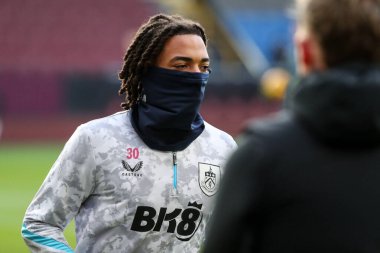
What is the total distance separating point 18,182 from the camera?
17281mm

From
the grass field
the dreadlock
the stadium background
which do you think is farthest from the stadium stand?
the dreadlock

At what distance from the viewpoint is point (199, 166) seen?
12.9 ft

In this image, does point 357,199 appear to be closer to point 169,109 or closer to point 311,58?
point 311,58

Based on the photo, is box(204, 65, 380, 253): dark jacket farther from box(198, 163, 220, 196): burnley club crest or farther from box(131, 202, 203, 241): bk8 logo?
box(198, 163, 220, 196): burnley club crest

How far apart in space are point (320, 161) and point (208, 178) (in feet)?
5.63

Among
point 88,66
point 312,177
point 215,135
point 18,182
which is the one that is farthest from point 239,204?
point 88,66

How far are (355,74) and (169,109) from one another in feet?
5.64

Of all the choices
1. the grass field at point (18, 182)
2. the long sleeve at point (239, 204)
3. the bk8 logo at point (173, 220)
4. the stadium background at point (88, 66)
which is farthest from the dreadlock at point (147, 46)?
the stadium background at point (88, 66)

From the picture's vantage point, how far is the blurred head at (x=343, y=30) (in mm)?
2229

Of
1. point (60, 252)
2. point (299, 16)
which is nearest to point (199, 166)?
point (60, 252)

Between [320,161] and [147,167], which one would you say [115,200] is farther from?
[320,161]

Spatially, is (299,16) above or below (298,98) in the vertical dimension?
above

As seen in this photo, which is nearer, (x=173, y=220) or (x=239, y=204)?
(x=239, y=204)

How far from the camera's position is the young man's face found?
154 inches
